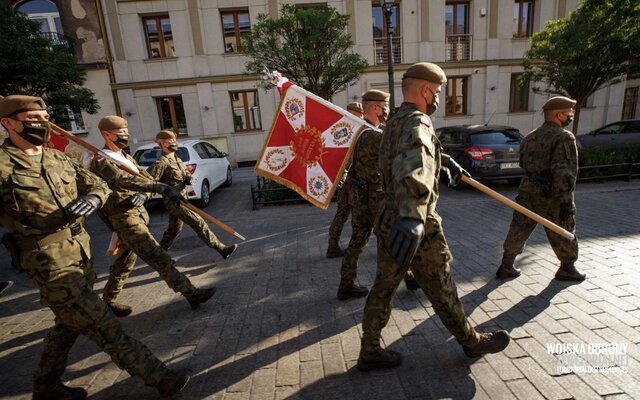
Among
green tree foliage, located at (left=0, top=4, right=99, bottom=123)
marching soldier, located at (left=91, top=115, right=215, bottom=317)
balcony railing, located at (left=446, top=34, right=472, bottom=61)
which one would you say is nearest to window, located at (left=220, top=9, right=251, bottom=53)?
green tree foliage, located at (left=0, top=4, right=99, bottom=123)

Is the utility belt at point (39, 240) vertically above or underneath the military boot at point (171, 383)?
above

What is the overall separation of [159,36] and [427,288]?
16462 millimetres

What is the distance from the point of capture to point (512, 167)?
752 centimetres

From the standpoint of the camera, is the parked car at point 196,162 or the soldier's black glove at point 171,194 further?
the parked car at point 196,162

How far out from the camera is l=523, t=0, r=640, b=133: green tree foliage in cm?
731

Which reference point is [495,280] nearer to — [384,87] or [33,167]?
[33,167]

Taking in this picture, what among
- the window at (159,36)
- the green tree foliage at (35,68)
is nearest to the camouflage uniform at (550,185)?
the green tree foliage at (35,68)

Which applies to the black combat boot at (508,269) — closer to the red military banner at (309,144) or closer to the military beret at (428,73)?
the red military banner at (309,144)

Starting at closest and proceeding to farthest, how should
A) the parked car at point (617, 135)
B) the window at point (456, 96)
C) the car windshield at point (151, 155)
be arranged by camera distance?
the car windshield at point (151, 155), the parked car at point (617, 135), the window at point (456, 96)

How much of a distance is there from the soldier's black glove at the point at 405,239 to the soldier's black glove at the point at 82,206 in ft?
6.53

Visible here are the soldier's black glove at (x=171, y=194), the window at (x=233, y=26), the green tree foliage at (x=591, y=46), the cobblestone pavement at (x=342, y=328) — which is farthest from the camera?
the window at (x=233, y=26)

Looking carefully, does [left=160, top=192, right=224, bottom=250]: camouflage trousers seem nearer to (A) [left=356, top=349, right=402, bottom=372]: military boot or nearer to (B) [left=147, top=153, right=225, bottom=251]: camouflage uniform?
(B) [left=147, top=153, right=225, bottom=251]: camouflage uniform

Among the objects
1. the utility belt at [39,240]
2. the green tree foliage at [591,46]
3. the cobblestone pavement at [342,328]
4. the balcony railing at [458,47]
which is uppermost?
the balcony railing at [458,47]

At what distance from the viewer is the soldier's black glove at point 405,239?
5.53 feet
